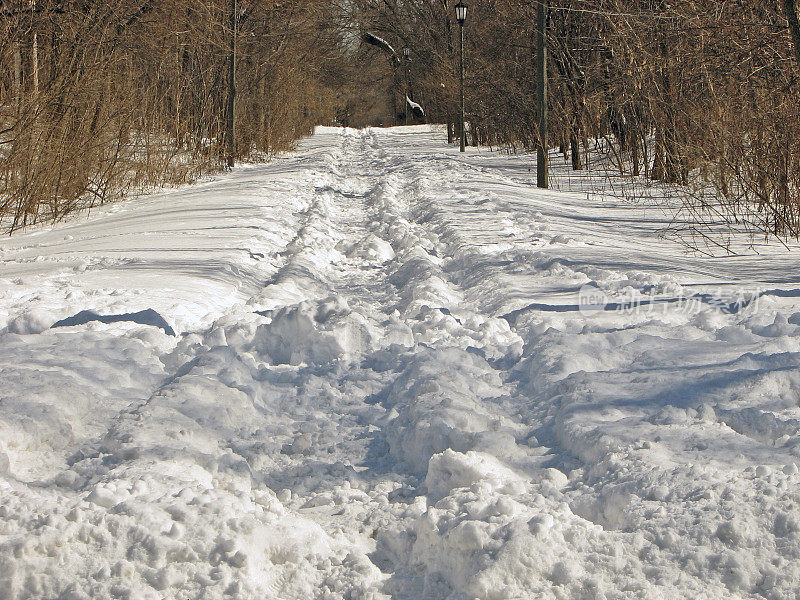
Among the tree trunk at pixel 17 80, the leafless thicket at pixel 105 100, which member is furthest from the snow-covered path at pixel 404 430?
the leafless thicket at pixel 105 100

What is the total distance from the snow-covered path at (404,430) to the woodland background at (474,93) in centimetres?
199

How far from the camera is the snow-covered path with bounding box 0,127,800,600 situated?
2.35 m

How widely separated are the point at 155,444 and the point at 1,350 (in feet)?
5.01

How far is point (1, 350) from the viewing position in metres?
4.15

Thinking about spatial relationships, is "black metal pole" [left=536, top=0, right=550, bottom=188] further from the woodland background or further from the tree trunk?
the tree trunk

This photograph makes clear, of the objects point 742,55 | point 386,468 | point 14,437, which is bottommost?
point 386,468

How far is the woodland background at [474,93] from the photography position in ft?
26.4

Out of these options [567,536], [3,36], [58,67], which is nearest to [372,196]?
[58,67]

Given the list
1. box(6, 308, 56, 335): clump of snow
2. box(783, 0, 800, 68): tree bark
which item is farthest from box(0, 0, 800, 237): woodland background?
box(6, 308, 56, 335): clump of snow

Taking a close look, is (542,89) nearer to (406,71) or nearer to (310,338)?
(310,338)

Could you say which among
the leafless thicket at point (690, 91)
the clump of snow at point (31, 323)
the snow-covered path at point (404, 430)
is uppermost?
the leafless thicket at point (690, 91)

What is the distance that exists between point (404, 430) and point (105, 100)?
889 centimetres

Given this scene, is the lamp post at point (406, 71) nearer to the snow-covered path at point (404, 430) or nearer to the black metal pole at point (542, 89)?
the black metal pole at point (542, 89)

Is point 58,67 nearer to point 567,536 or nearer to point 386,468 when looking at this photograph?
point 386,468
